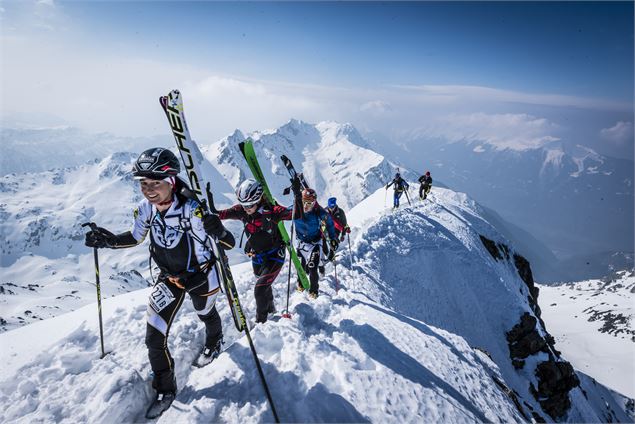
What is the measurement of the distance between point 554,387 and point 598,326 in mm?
123104

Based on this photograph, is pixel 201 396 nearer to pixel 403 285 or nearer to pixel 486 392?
pixel 486 392

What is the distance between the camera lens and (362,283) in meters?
13.6

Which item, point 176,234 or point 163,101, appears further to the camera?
point 163,101

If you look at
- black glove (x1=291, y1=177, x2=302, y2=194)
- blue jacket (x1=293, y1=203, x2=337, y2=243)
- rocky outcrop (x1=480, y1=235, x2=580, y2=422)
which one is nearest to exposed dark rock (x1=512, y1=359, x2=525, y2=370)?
rocky outcrop (x1=480, y1=235, x2=580, y2=422)

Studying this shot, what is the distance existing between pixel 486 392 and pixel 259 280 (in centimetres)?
689

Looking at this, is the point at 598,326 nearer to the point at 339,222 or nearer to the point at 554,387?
the point at 554,387

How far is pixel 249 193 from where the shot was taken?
754 cm

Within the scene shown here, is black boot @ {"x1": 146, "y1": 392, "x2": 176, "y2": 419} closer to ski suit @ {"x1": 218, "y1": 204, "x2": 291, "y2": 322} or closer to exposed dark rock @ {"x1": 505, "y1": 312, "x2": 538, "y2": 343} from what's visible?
ski suit @ {"x1": 218, "y1": 204, "x2": 291, "y2": 322}

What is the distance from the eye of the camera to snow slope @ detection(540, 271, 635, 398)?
7500cm

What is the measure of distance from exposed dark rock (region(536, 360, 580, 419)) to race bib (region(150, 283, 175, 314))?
21378mm

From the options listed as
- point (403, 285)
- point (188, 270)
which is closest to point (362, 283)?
point (403, 285)

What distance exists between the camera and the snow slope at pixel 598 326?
7500 cm

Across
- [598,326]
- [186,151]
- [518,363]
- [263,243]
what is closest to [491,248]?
[518,363]

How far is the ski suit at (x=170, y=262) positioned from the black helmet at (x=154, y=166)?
0.53m
